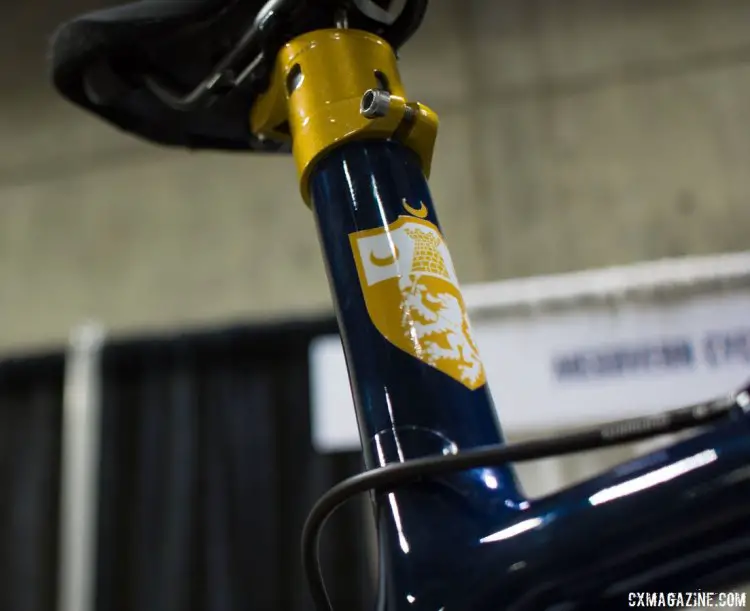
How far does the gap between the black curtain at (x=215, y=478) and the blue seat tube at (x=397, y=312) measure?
141cm

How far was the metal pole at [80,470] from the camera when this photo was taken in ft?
5.85

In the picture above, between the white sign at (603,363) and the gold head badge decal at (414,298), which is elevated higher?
the white sign at (603,363)

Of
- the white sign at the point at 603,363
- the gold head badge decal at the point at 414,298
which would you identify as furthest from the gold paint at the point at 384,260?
the white sign at the point at 603,363

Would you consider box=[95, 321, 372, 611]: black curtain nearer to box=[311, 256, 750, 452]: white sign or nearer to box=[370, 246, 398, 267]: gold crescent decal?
box=[311, 256, 750, 452]: white sign

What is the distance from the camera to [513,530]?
268 millimetres

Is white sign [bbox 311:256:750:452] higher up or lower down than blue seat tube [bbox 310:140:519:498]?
higher up

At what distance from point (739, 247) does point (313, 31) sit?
1.59 m

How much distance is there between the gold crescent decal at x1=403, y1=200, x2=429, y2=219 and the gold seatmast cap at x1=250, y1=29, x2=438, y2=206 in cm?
2

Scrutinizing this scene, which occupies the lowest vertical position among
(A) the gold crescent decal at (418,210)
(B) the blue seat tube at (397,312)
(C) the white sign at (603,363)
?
(B) the blue seat tube at (397,312)

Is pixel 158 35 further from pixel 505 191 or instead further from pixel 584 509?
pixel 505 191

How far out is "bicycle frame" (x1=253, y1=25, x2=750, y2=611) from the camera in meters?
0.24

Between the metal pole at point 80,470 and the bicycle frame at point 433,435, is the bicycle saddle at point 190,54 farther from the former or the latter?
the metal pole at point 80,470

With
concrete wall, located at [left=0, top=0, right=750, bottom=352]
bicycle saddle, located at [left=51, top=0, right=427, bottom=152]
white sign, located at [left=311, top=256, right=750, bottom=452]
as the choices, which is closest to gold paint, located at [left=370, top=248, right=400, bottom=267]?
bicycle saddle, located at [left=51, top=0, right=427, bottom=152]

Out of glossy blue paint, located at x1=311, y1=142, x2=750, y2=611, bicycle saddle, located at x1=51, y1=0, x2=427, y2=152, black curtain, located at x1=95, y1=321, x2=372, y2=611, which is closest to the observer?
glossy blue paint, located at x1=311, y1=142, x2=750, y2=611
